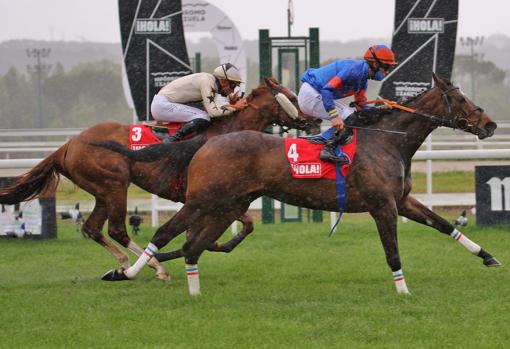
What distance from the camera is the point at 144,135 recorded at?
793 cm

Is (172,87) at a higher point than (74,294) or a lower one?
higher

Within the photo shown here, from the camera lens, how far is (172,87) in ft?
26.1

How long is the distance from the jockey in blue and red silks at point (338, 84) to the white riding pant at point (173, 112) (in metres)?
1.08

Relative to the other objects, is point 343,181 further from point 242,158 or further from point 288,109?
point 288,109

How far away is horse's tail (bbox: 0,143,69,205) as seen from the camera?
8.09m

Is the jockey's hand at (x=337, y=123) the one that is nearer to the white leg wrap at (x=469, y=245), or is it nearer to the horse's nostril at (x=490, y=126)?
the horse's nostril at (x=490, y=126)

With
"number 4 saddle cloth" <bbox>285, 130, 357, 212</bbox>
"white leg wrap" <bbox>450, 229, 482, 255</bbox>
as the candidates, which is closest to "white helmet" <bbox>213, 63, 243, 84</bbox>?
"number 4 saddle cloth" <bbox>285, 130, 357, 212</bbox>

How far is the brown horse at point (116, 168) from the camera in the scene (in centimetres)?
792

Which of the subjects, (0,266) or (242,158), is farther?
(0,266)

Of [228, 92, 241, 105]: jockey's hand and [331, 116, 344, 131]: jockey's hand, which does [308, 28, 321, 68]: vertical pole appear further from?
[331, 116, 344, 131]: jockey's hand

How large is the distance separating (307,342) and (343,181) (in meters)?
1.85

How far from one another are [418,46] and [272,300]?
209 inches

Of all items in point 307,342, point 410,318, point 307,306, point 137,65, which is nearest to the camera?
point 307,342

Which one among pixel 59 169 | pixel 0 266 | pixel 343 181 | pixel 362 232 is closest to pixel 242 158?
pixel 343 181
